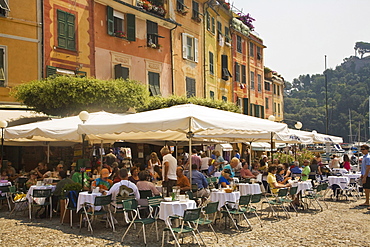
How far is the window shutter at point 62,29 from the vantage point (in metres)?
19.5

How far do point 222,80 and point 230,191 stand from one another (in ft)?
75.7

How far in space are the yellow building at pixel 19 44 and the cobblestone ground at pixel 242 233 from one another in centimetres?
864

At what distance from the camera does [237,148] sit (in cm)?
3394

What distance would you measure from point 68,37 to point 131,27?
13.1 feet

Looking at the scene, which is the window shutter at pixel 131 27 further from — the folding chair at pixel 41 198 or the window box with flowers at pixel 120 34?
the folding chair at pixel 41 198

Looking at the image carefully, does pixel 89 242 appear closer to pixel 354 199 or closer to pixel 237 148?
pixel 354 199

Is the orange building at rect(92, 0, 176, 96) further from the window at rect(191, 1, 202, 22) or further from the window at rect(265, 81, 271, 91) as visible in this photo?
the window at rect(265, 81, 271, 91)

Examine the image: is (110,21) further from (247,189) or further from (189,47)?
(247,189)

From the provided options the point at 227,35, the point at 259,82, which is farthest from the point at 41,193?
the point at 259,82

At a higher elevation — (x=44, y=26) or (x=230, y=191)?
(x=44, y=26)

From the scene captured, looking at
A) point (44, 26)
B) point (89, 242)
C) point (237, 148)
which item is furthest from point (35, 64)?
point (237, 148)

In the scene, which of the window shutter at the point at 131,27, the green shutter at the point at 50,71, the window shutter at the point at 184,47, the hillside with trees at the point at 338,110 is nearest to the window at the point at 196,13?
the window shutter at the point at 184,47

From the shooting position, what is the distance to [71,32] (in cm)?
2003

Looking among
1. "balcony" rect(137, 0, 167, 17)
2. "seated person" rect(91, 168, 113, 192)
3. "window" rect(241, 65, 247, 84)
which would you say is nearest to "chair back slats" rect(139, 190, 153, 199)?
"seated person" rect(91, 168, 113, 192)
